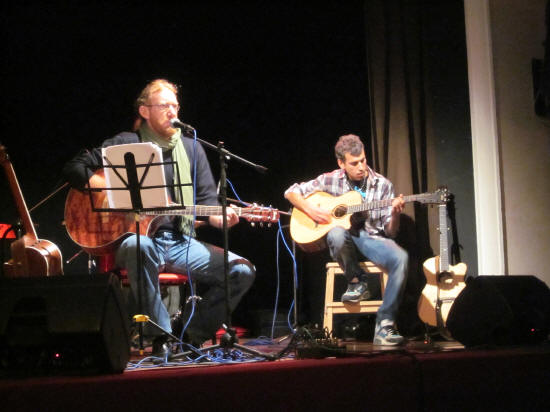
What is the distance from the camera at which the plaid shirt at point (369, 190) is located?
14.1ft

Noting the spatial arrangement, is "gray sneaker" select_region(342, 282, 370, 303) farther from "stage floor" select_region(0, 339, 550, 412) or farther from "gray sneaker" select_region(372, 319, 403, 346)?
"stage floor" select_region(0, 339, 550, 412)

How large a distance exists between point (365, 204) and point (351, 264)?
0.45 meters

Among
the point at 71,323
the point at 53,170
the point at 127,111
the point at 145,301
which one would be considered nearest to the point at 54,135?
the point at 53,170

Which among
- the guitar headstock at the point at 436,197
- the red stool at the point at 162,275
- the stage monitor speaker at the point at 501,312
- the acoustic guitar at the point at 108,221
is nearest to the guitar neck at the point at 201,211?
the acoustic guitar at the point at 108,221

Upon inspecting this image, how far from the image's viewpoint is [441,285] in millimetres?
4246

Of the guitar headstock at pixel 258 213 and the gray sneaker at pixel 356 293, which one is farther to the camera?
the gray sneaker at pixel 356 293

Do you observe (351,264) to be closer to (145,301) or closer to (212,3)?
(145,301)

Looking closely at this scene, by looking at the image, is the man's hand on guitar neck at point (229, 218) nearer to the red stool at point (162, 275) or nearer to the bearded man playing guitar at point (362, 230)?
the red stool at point (162, 275)

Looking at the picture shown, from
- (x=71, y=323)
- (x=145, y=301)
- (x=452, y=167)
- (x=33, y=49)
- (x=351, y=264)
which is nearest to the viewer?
(x=71, y=323)

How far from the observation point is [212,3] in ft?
17.5

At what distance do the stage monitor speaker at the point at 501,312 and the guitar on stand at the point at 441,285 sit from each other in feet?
3.55

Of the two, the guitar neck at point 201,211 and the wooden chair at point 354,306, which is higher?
the guitar neck at point 201,211

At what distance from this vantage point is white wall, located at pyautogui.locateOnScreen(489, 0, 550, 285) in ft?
14.1

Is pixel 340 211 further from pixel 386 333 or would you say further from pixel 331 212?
pixel 386 333
